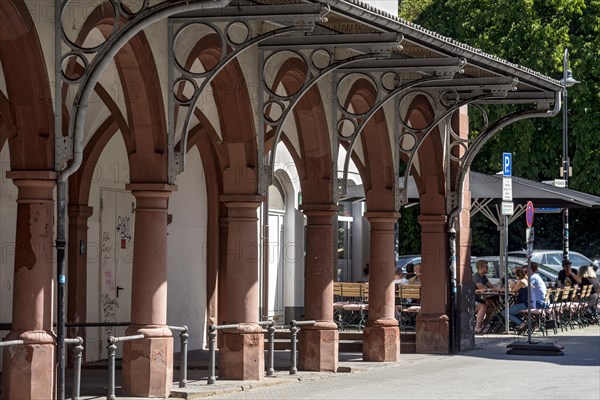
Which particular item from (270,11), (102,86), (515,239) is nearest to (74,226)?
(102,86)

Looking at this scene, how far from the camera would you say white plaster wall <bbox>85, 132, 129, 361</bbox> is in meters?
22.3

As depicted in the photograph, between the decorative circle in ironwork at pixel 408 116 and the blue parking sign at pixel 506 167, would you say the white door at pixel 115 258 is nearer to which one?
the decorative circle in ironwork at pixel 408 116

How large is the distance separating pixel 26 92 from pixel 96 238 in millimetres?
8718

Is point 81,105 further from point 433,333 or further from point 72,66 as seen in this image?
point 433,333

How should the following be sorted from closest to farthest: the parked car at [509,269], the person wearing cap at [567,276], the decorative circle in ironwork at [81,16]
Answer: the decorative circle in ironwork at [81,16] < the person wearing cap at [567,276] < the parked car at [509,269]

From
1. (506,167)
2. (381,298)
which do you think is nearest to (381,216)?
(381,298)

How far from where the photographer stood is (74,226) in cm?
2173

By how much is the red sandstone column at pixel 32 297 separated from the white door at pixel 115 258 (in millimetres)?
8406

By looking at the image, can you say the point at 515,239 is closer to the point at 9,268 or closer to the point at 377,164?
the point at 377,164

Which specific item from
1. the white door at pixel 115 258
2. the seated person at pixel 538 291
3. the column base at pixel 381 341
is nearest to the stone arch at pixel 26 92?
the white door at pixel 115 258

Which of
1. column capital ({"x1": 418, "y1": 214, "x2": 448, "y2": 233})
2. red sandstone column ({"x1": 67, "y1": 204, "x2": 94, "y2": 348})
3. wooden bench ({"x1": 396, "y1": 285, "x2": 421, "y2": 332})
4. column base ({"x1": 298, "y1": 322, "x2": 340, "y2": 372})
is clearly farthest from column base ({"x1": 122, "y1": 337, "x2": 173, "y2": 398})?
wooden bench ({"x1": 396, "y1": 285, "x2": 421, "y2": 332})

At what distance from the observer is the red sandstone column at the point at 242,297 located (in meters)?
18.7

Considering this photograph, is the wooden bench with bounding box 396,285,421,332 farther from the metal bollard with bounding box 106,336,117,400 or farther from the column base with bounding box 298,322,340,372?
the metal bollard with bounding box 106,336,117,400

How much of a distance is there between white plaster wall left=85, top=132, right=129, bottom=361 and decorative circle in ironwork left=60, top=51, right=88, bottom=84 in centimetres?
388
